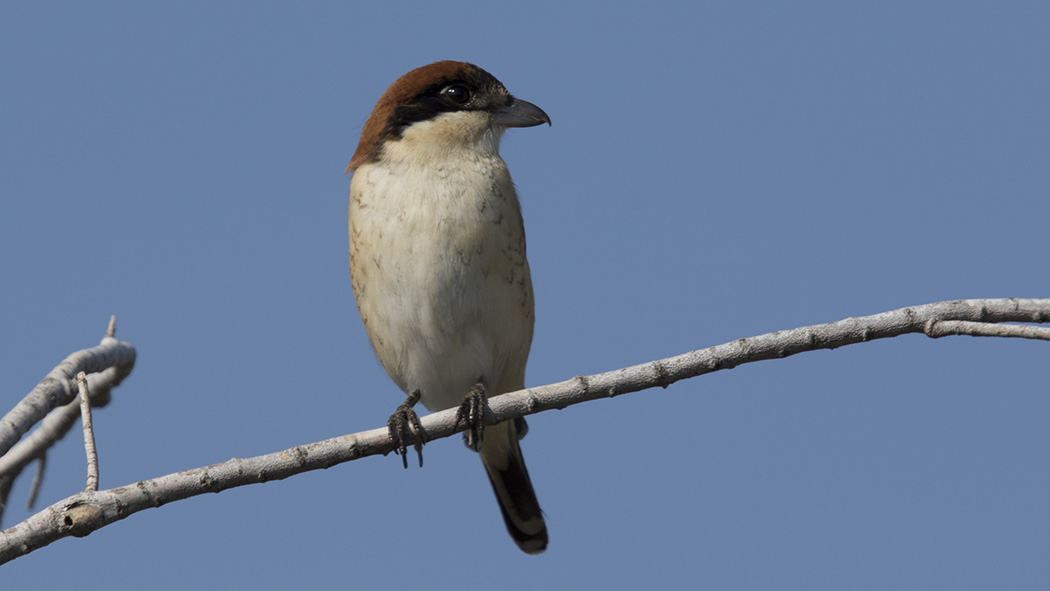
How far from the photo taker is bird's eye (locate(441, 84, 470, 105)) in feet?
16.3

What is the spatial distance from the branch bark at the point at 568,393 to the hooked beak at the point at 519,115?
1.94 metres

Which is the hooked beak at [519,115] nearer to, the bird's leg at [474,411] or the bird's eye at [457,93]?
the bird's eye at [457,93]

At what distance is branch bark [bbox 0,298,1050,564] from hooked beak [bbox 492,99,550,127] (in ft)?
6.36

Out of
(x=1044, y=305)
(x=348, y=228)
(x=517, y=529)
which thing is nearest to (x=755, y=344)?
(x=1044, y=305)

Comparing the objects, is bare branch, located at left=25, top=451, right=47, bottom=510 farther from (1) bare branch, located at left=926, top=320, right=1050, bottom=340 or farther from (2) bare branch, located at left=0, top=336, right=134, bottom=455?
(1) bare branch, located at left=926, top=320, right=1050, bottom=340

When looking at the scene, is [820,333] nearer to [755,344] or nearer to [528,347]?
[755,344]

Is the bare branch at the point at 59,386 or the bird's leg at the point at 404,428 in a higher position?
the bare branch at the point at 59,386

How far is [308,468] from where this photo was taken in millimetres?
3244

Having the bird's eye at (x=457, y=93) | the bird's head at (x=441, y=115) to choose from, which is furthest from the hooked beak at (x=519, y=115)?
the bird's eye at (x=457, y=93)

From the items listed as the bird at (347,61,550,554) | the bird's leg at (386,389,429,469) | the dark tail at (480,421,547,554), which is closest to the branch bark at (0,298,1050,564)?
the bird's leg at (386,389,429,469)

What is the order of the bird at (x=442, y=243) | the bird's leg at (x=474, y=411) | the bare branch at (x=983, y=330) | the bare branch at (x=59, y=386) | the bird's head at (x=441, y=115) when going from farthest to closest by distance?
the bird's head at (x=441, y=115), the bird at (x=442, y=243), the bird's leg at (x=474, y=411), the bare branch at (x=59, y=386), the bare branch at (x=983, y=330)

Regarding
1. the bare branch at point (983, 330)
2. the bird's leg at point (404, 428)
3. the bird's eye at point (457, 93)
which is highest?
the bird's eye at point (457, 93)

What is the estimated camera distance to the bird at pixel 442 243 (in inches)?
171

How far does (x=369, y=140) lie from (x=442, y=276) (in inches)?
37.7
